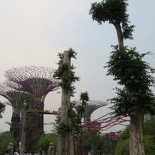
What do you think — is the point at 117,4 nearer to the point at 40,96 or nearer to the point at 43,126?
the point at 40,96

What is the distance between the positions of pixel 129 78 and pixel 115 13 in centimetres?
314

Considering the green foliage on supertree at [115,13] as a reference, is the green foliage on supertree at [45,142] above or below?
below

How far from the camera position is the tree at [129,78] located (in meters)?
11.0

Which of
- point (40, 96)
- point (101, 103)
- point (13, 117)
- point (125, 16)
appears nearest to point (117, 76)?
point (125, 16)

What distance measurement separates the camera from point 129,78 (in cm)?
1178

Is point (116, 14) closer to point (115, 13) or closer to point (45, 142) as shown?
point (115, 13)

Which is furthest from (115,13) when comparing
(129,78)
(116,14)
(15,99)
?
(15,99)

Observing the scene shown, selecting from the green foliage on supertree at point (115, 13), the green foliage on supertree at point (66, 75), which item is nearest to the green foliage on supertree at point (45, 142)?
the green foliage on supertree at point (66, 75)

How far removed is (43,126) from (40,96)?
9791mm

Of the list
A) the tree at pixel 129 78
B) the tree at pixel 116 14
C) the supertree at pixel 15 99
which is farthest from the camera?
the supertree at pixel 15 99

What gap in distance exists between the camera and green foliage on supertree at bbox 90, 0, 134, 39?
508 inches

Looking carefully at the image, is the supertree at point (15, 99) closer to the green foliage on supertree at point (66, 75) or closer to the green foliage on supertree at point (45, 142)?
the green foliage on supertree at point (45, 142)

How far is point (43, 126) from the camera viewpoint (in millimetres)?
55750

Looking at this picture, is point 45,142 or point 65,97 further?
point 45,142
